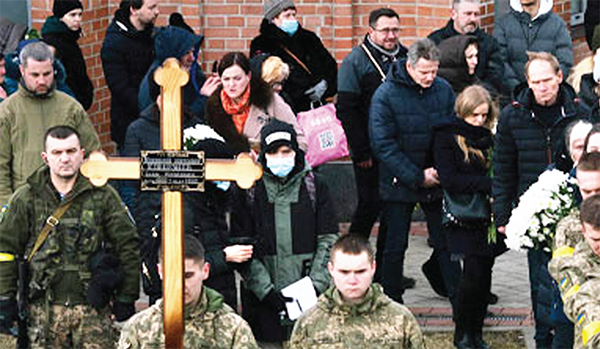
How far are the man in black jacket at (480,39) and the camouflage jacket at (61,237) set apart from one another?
16.1 feet

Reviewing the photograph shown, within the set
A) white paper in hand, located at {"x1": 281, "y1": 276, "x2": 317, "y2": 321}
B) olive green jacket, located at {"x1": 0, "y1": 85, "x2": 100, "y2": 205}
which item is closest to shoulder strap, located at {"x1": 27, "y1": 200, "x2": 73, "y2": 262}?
olive green jacket, located at {"x1": 0, "y1": 85, "x2": 100, "y2": 205}

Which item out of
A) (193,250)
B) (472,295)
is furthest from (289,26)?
(193,250)

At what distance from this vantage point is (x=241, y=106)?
12.0m

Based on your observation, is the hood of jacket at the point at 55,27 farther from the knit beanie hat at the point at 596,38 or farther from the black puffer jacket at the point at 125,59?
the knit beanie hat at the point at 596,38

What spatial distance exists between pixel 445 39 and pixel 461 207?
9.29ft

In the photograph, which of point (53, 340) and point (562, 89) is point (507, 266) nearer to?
point (562, 89)

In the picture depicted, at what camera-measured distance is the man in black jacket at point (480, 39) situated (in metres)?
13.8

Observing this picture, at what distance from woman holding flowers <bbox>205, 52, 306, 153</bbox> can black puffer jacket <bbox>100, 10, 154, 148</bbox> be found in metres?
1.44

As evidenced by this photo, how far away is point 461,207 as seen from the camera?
11180 mm

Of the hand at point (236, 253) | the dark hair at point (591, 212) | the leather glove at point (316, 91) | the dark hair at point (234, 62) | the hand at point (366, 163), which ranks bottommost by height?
the hand at point (236, 253)

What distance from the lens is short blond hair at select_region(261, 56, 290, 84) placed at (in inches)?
492

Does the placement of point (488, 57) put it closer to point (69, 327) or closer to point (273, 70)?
point (273, 70)

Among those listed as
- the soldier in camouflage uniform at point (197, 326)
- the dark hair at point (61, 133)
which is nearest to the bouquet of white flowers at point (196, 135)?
the dark hair at point (61, 133)

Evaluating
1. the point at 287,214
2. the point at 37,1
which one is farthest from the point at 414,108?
the point at 37,1
